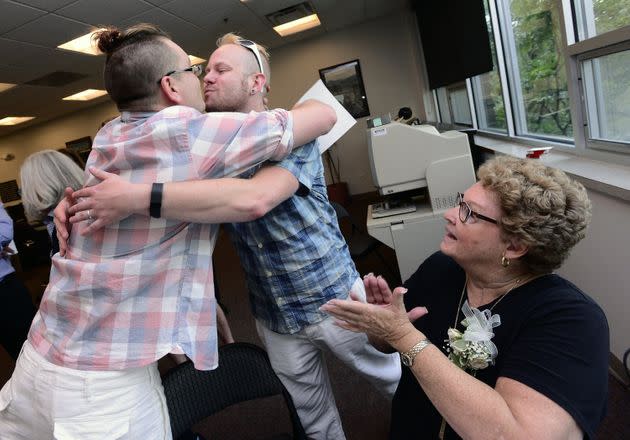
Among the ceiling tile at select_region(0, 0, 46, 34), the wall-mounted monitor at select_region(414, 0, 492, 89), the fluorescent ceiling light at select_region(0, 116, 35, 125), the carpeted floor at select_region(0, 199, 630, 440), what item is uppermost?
the fluorescent ceiling light at select_region(0, 116, 35, 125)

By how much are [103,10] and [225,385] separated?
13.3 feet

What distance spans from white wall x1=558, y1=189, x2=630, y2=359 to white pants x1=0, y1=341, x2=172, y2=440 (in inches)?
72.6

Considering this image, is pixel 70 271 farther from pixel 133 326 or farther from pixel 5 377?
pixel 5 377

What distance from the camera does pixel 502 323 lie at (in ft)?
3.29

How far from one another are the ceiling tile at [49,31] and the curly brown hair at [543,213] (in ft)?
14.4

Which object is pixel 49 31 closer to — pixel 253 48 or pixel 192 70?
pixel 253 48

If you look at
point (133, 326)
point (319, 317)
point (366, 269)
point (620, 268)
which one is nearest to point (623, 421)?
point (620, 268)

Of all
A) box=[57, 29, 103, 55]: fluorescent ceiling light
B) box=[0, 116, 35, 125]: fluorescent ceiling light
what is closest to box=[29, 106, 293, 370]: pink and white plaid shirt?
box=[57, 29, 103, 55]: fluorescent ceiling light

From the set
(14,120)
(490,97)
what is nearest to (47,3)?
(490,97)

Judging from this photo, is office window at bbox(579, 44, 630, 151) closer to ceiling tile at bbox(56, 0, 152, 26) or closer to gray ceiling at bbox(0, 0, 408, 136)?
gray ceiling at bbox(0, 0, 408, 136)

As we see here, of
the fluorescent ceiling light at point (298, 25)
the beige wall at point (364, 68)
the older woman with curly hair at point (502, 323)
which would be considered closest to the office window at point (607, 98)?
the older woman with curly hair at point (502, 323)

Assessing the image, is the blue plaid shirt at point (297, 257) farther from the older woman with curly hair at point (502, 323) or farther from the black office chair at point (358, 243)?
the black office chair at point (358, 243)

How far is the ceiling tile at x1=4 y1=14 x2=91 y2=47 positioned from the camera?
386 cm

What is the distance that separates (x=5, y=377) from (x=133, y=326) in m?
3.69
